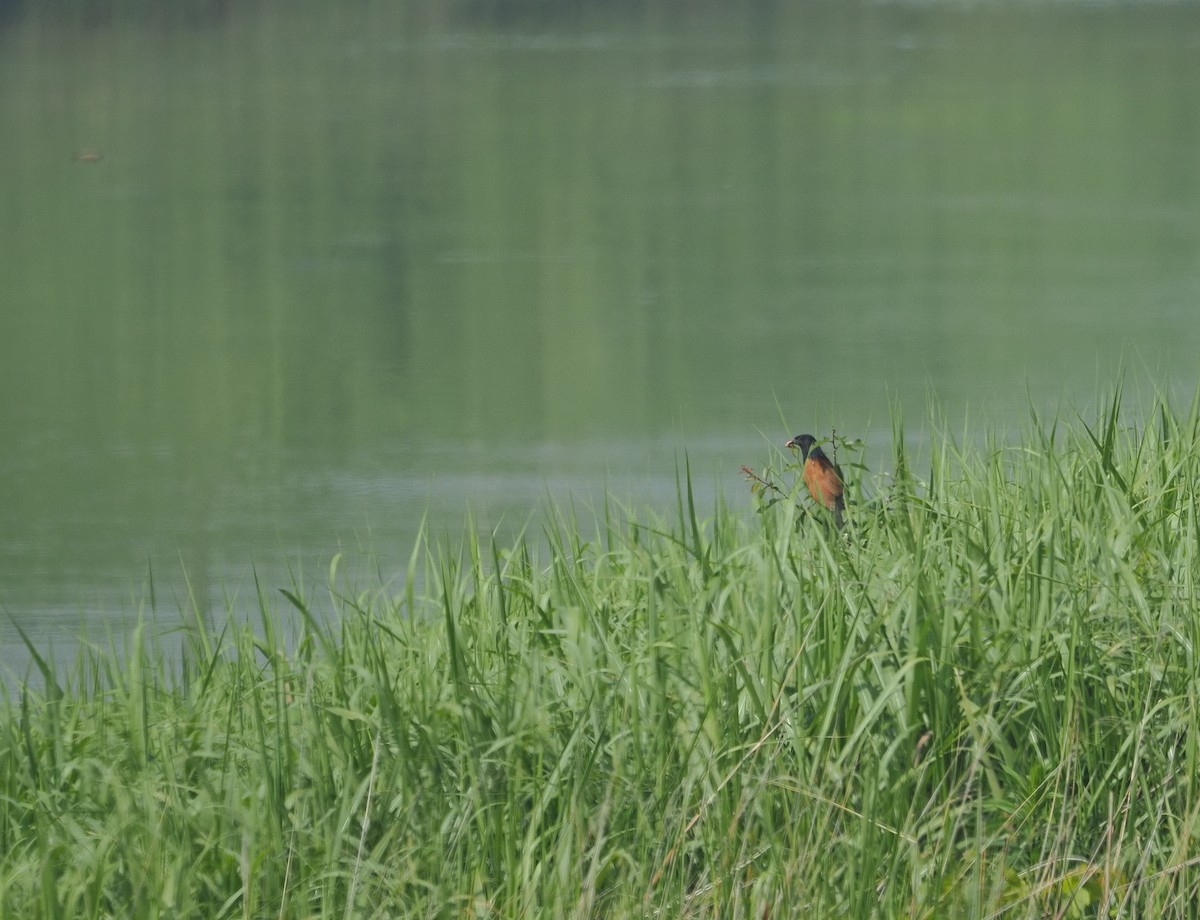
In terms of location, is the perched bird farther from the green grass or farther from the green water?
the green water

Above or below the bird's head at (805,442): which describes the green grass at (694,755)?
below

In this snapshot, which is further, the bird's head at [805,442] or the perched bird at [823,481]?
the bird's head at [805,442]

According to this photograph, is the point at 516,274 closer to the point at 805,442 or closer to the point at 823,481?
the point at 805,442

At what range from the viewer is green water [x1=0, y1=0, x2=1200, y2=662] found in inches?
224

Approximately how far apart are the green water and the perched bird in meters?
1.08

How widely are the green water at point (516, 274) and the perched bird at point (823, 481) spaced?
1076 mm

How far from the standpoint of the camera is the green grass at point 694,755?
86.5 inches

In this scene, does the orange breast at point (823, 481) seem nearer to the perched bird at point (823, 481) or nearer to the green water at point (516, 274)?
the perched bird at point (823, 481)

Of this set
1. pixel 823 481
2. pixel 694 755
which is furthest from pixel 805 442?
pixel 694 755

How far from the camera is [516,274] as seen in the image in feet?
29.2

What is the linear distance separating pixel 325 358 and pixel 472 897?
5.42 m

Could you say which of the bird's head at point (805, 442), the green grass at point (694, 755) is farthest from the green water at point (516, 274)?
the bird's head at point (805, 442)

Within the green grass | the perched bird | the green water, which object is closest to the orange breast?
the perched bird

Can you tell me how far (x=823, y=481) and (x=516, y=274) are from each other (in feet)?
20.2
